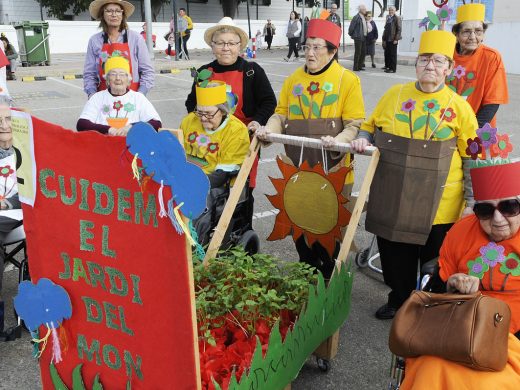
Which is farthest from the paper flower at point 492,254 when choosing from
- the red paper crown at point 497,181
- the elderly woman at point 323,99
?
the elderly woman at point 323,99

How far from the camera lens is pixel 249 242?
4.01 meters

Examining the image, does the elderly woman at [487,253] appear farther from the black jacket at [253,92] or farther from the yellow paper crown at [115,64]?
the yellow paper crown at [115,64]

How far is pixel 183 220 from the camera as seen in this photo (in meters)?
1.92

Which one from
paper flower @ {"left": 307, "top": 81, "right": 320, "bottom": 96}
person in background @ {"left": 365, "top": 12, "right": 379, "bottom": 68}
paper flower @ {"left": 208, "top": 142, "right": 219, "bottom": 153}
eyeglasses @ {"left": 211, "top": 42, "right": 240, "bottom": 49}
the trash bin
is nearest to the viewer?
paper flower @ {"left": 307, "top": 81, "right": 320, "bottom": 96}

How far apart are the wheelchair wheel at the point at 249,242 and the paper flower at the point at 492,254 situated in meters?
1.68

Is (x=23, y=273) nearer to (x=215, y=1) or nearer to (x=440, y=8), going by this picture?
(x=440, y=8)

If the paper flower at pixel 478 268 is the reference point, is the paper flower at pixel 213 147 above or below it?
above

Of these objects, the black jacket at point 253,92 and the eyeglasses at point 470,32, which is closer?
the eyeglasses at point 470,32

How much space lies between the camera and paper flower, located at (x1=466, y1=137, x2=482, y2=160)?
3.06m

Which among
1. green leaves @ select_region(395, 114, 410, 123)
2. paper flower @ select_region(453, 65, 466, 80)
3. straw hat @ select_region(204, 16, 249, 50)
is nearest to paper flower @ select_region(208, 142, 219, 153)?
straw hat @ select_region(204, 16, 249, 50)

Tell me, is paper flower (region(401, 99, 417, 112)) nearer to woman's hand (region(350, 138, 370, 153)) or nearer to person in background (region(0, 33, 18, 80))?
woman's hand (region(350, 138, 370, 153))

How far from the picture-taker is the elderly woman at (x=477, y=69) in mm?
3861

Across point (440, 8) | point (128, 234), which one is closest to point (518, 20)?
point (440, 8)

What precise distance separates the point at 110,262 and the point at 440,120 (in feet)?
6.59
